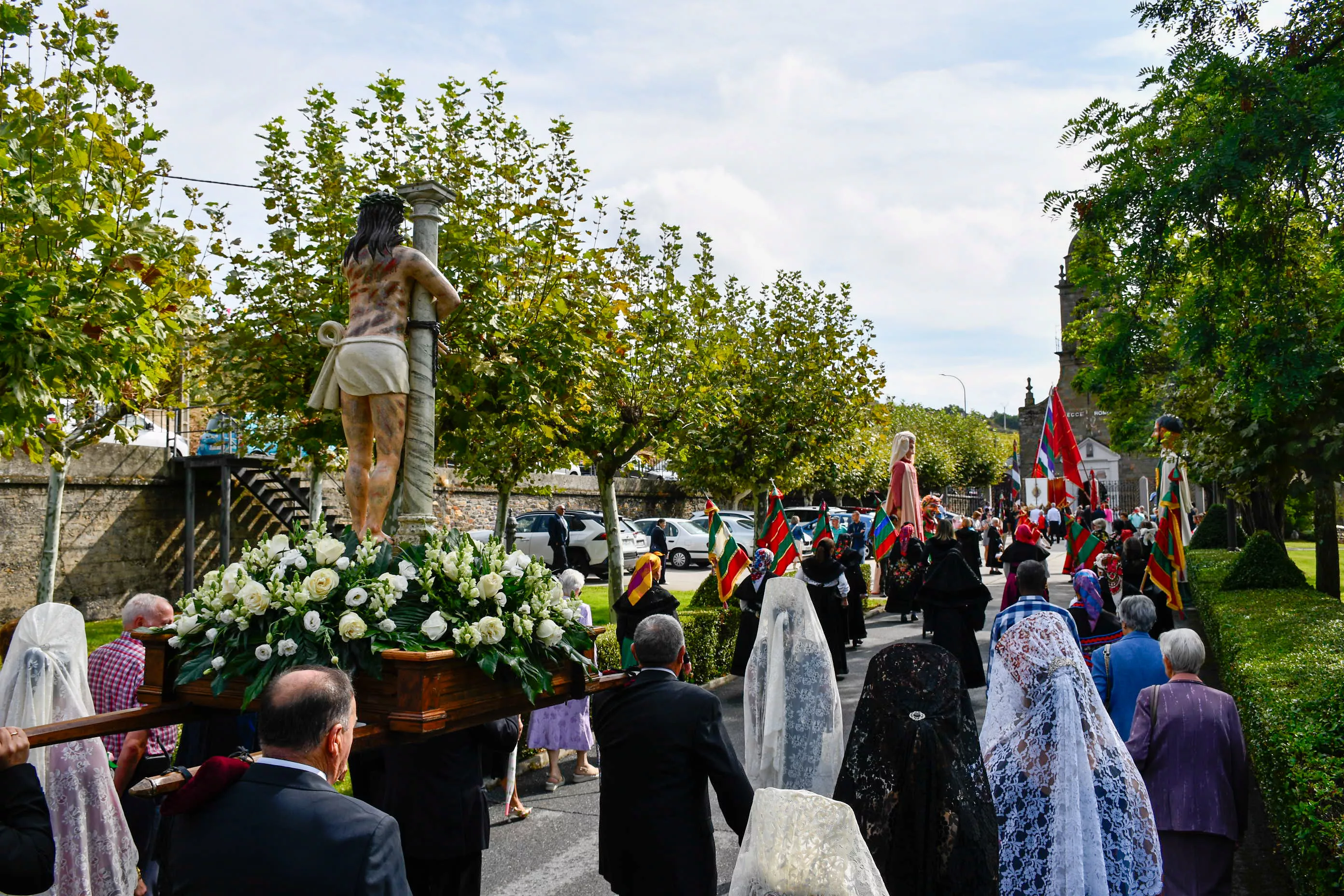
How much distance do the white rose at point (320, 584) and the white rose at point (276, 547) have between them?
31 cm

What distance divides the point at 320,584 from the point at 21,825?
107 cm

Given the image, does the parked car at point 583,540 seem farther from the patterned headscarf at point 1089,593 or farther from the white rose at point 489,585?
the white rose at point 489,585

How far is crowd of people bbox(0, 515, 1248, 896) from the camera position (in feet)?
7.77

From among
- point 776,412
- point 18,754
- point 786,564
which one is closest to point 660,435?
point 786,564

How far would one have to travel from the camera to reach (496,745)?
4.59 meters

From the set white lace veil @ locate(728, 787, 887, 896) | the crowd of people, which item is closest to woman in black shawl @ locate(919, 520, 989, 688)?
the crowd of people

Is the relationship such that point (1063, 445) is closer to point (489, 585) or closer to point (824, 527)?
point (824, 527)

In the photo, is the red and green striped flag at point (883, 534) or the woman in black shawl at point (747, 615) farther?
the red and green striped flag at point (883, 534)

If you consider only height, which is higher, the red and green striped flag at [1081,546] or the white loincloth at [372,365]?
the white loincloth at [372,365]

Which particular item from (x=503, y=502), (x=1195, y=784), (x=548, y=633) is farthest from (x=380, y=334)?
(x=503, y=502)

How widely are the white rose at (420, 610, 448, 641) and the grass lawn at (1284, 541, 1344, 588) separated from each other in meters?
20.0

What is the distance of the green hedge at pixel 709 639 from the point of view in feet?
37.7

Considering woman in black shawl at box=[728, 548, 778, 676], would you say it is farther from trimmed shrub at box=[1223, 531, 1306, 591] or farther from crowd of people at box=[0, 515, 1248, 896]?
trimmed shrub at box=[1223, 531, 1306, 591]

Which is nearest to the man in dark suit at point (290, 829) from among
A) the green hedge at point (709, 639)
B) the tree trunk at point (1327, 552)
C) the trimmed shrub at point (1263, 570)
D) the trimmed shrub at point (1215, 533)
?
the green hedge at point (709, 639)
